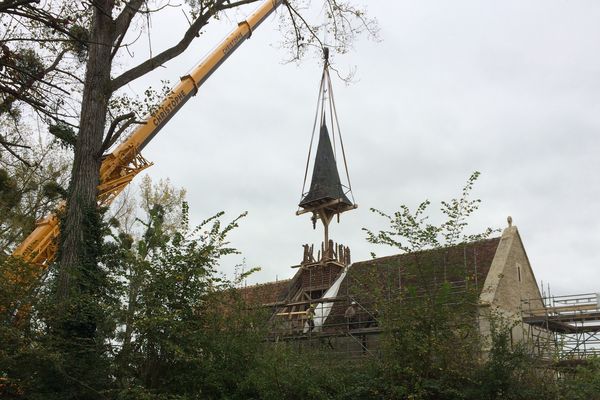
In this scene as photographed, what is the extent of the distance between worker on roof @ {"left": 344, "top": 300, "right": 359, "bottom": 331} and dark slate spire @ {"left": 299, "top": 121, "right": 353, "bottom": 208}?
7961 mm

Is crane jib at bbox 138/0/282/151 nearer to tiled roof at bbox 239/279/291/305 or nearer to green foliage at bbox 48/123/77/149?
green foliage at bbox 48/123/77/149

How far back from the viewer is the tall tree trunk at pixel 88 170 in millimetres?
14305

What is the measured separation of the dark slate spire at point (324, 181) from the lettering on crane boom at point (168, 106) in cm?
1093

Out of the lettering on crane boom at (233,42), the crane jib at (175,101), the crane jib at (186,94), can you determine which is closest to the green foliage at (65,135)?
the crane jib at (186,94)

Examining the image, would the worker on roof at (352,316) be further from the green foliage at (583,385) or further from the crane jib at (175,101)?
the green foliage at (583,385)

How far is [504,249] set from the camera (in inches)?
985

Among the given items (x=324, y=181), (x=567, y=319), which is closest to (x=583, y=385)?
(x=567, y=319)

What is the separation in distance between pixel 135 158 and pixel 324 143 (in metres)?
15.8

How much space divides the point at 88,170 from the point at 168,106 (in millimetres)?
7261

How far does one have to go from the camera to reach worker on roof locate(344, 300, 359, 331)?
23.0 meters

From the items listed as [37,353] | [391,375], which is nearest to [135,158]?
[37,353]

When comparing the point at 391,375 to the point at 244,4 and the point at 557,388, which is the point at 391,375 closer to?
the point at 557,388

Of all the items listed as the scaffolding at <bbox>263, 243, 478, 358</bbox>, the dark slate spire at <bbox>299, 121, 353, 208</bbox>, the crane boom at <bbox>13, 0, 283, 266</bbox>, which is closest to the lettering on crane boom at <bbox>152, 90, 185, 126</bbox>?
the crane boom at <bbox>13, 0, 283, 266</bbox>

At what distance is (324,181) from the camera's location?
3225cm
